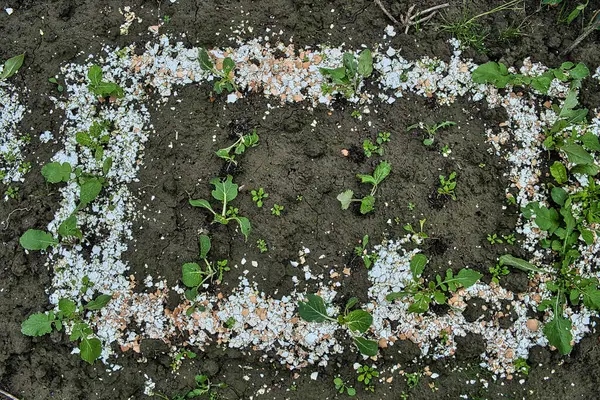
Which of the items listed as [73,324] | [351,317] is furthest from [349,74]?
[73,324]

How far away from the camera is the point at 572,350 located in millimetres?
3170

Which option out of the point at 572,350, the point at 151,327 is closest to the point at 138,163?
the point at 151,327

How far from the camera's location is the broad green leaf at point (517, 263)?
10.1 feet

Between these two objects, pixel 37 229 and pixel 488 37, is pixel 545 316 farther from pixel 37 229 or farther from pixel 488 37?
pixel 37 229

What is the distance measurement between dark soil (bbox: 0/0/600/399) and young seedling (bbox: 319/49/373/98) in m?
0.13

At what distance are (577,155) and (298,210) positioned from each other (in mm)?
1743

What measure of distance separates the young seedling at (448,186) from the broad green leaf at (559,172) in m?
0.63

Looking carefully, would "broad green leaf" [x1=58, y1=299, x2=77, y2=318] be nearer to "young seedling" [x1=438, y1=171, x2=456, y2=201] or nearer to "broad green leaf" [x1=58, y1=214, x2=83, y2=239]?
"broad green leaf" [x1=58, y1=214, x2=83, y2=239]

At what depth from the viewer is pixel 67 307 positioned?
3.11 meters

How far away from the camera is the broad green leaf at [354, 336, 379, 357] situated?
2953 millimetres

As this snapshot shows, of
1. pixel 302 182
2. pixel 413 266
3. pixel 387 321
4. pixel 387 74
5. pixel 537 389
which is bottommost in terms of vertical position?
pixel 537 389

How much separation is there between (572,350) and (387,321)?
Answer: 118 centimetres

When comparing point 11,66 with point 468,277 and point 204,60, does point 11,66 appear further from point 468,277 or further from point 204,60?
point 468,277

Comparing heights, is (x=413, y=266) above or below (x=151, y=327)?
above
